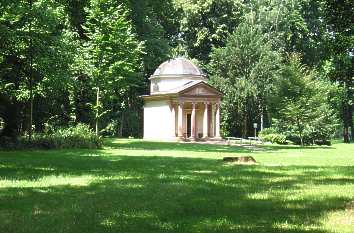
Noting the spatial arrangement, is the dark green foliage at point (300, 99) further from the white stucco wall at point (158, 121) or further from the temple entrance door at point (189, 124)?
the white stucco wall at point (158, 121)

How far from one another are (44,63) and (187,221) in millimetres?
23163

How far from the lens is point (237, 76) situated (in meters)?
64.7

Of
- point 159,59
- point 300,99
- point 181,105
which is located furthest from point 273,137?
point 159,59

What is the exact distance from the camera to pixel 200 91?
5547 centimetres

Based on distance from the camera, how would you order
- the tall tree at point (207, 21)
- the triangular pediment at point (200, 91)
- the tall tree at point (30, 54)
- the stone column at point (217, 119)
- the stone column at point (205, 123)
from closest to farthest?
the tall tree at point (30, 54) → the triangular pediment at point (200, 91) → the stone column at point (205, 123) → the stone column at point (217, 119) → the tall tree at point (207, 21)

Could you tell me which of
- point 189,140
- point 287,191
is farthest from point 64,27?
point 287,191

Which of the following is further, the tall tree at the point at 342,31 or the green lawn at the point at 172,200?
the tall tree at the point at 342,31

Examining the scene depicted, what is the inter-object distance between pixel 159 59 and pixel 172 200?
4067cm

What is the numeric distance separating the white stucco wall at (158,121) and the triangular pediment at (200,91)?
327 cm

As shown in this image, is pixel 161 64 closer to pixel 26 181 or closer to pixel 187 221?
pixel 26 181

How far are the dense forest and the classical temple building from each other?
2.11 meters

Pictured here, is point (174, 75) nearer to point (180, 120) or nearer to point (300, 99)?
point (180, 120)

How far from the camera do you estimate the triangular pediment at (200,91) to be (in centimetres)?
5470

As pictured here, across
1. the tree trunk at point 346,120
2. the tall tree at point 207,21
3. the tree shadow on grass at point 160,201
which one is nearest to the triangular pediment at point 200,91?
the tall tree at point 207,21
